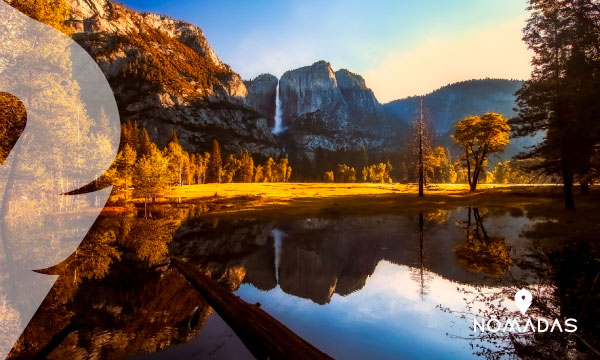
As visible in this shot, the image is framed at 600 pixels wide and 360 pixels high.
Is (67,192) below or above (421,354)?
above

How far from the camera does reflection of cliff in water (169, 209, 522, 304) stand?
15.2 meters

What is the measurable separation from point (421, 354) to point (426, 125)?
172 feet

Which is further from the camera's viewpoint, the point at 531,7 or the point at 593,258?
the point at 531,7

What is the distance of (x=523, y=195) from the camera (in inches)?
1841

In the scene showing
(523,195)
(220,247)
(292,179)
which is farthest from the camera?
(292,179)

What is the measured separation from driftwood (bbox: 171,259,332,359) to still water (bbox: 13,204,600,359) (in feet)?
1.14

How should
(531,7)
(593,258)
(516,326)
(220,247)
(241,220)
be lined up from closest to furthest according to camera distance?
1. (516,326)
2. (593,258)
3. (220,247)
4. (531,7)
5. (241,220)

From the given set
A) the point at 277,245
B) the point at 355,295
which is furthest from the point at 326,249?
the point at 355,295

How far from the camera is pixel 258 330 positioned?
8219 millimetres

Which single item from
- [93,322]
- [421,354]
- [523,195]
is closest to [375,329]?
[421,354]

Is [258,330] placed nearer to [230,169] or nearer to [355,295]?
[355,295]

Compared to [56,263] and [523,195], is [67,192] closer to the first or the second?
[56,263]
